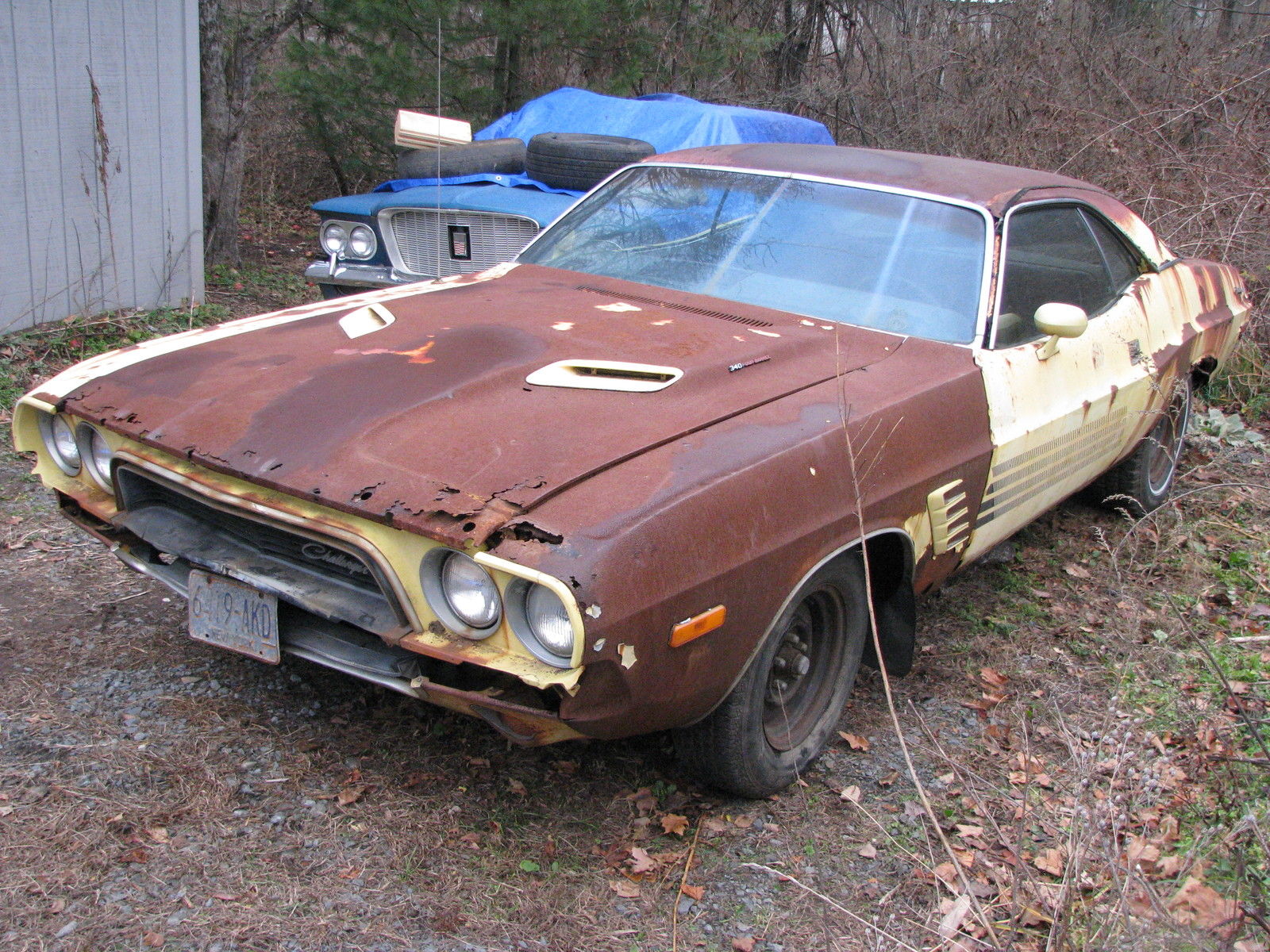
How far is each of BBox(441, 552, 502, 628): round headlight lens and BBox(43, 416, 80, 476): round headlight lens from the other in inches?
54.6

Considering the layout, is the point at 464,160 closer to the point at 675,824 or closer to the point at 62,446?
the point at 62,446

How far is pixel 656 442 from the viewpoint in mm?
2508

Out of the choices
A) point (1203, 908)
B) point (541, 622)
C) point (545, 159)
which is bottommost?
point (1203, 908)

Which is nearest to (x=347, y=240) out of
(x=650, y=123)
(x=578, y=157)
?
(x=578, y=157)

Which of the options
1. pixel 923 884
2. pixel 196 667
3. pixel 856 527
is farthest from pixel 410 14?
pixel 923 884

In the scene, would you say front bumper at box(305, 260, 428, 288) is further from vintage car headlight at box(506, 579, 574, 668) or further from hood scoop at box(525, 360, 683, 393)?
vintage car headlight at box(506, 579, 574, 668)

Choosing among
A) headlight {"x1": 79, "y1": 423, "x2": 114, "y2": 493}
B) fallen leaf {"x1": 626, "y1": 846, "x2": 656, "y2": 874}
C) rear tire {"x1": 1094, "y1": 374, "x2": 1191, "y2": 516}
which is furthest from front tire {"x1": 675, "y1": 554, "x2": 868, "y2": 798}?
rear tire {"x1": 1094, "y1": 374, "x2": 1191, "y2": 516}

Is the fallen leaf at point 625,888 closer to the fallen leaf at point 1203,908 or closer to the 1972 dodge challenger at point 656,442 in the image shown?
the 1972 dodge challenger at point 656,442

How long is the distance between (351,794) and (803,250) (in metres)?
2.19

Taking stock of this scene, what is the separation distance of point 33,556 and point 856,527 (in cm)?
298

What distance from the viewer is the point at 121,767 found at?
9.07 feet

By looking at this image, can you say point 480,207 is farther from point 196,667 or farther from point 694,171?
point 196,667

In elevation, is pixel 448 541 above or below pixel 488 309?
below

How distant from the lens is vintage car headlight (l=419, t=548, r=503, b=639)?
7.41ft
